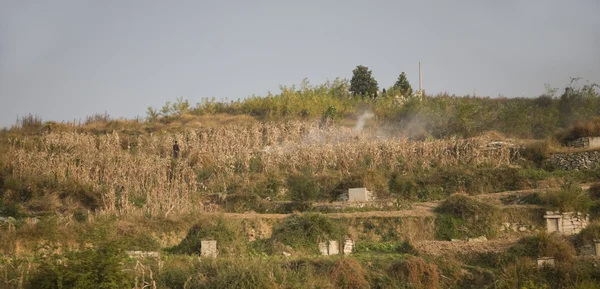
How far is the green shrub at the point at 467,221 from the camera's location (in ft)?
68.0

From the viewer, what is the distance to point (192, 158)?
95.9ft

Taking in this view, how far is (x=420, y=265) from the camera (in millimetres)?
16703

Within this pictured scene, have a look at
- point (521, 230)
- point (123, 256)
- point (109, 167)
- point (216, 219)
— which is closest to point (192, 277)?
point (123, 256)

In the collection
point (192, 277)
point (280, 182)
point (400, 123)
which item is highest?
point (400, 123)

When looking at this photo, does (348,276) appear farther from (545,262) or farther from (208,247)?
(545,262)

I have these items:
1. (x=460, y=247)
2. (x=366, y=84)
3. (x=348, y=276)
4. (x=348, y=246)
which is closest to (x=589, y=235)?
(x=460, y=247)

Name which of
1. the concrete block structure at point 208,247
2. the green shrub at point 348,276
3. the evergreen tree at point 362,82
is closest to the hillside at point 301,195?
the green shrub at point 348,276

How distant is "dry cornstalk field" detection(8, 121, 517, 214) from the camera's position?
2548 centimetres

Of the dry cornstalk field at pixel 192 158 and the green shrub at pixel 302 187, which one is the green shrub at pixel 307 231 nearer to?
the dry cornstalk field at pixel 192 158

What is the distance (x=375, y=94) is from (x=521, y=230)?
2406cm

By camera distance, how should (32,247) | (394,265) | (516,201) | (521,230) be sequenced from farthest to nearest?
(516,201) → (521,230) → (32,247) → (394,265)

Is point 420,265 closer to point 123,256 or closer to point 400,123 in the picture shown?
point 123,256

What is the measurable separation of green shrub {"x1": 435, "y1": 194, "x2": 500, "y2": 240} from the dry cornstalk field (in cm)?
577

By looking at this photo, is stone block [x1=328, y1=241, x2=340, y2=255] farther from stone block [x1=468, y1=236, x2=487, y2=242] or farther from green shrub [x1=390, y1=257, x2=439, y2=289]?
stone block [x1=468, y1=236, x2=487, y2=242]
